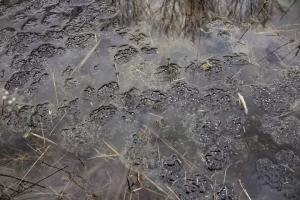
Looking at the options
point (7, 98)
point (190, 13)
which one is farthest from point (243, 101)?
point (7, 98)

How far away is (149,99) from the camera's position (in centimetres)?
244

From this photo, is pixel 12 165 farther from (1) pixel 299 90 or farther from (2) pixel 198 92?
(1) pixel 299 90

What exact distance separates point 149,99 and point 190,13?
38.4 inches

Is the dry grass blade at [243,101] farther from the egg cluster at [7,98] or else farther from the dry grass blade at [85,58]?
the egg cluster at [7,98]

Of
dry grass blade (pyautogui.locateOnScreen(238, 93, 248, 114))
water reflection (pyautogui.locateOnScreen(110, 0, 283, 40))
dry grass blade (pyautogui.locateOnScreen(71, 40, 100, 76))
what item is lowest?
dry grass blade (pyautogui.locateOnScreen(238, 93, 248, 114))

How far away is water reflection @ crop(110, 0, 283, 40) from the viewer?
2816 millimetres

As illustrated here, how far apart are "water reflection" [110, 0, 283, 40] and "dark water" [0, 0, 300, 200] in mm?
11

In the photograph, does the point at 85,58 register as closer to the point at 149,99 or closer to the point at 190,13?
the point at 149,99

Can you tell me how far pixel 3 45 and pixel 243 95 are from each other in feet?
6.55

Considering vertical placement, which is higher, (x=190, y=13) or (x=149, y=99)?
(x=190, y=13)

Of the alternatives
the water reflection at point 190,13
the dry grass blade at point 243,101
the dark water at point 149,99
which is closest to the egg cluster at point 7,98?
the dark water at point 149,99

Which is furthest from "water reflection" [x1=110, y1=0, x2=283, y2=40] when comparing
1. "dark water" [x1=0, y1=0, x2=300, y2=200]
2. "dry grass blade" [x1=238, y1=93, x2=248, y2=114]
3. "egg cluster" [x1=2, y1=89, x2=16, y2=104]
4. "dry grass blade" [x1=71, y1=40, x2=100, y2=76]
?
"egg cluster" [x1=2, y1=89, x2=16, y2=104]

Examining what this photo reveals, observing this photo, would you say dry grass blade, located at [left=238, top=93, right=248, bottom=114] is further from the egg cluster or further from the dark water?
the egg cluster

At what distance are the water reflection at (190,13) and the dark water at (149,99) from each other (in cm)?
1
